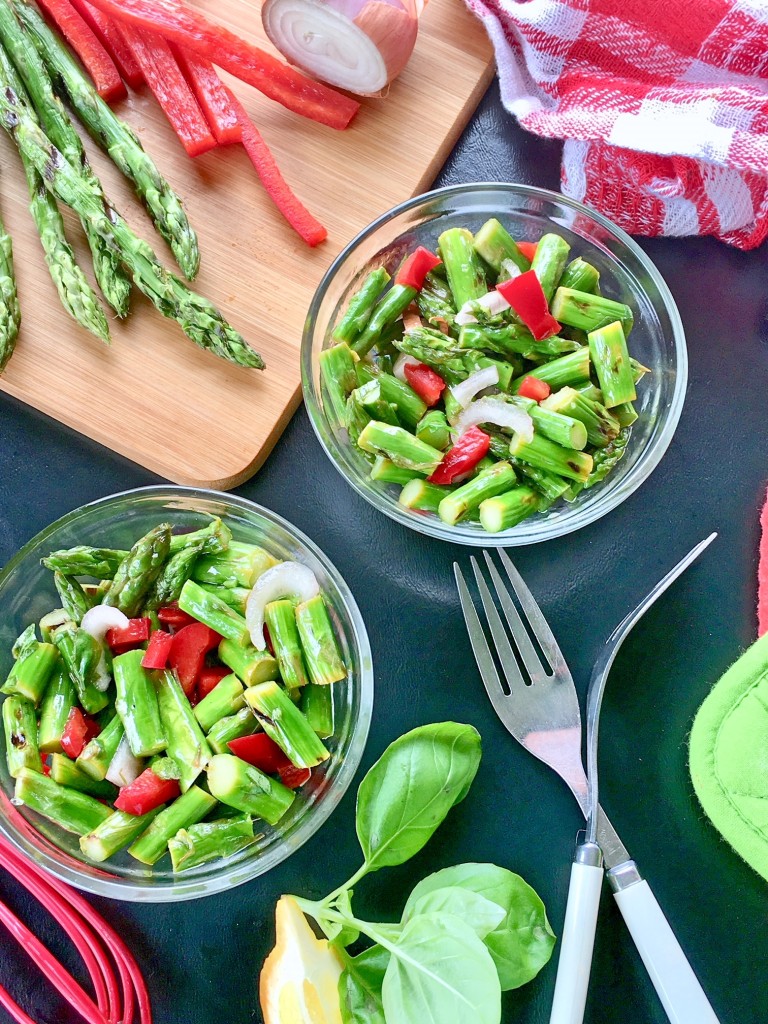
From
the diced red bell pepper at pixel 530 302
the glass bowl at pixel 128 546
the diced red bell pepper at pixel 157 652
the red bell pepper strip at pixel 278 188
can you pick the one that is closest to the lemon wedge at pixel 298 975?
the glass bowl at pixel 128 546

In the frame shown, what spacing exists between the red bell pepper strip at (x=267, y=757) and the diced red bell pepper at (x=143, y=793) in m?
0.17

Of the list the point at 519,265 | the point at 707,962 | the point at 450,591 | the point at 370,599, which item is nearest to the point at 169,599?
the point at 370,599

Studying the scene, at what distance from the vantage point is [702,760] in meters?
2.19

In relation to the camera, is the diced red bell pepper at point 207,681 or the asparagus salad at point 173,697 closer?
the asparagus salad at point 173,697

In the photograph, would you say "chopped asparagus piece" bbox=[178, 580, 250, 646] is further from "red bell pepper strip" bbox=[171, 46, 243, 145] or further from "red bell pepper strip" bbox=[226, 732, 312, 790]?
"red bell pepper strip" bbox=[171, 46, 243, 145]

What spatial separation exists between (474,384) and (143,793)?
3.80 feet

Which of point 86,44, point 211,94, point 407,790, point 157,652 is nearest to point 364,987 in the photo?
point 407,790

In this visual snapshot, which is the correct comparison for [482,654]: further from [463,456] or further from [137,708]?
[137,708]

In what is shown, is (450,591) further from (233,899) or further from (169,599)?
(233,899)

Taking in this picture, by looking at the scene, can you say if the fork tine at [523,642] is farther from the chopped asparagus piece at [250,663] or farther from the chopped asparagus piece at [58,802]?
the chopped asparagus piece at [58,802]

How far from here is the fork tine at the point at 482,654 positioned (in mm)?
2121

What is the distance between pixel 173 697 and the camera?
6.64 feet

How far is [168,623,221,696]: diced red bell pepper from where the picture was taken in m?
2.08

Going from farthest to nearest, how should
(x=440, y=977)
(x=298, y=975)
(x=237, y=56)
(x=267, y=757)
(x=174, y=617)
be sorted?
1. (x=237, y=56)
2. (x=174, y=617)
3. (x=267, y=757)
4. (x=298, y=975)
5. (x=440, y=977)
